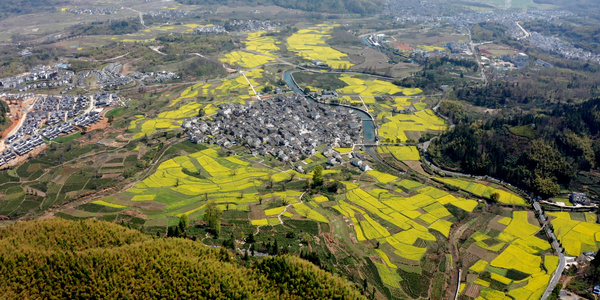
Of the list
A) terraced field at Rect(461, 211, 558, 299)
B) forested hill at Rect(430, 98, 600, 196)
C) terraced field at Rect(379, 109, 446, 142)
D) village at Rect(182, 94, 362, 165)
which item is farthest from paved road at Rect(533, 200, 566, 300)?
village at Rect(182, 94, 362, 165)

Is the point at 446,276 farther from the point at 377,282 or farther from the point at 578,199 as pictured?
the point at 578,199

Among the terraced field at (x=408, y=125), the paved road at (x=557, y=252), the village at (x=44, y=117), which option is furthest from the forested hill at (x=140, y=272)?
the terraced field at (x=408, y=125)

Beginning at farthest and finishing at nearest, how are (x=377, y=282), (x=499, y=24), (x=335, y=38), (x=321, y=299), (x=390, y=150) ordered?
(x=499, y=24) → (x=335, y=38) → (x=390, y=150) → (x=377, y=282) → (x=321, y=299)

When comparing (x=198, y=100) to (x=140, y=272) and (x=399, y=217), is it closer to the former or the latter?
(x=399, y=217)

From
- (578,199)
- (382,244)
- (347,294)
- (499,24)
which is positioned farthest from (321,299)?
(499,24)

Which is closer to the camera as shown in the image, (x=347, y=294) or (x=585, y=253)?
(x=347, y=294)

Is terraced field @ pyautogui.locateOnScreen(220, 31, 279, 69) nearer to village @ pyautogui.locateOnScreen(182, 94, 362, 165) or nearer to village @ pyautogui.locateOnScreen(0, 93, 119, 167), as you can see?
village @ pyautogui.locateOnScreen(182, 94, 362, 165)

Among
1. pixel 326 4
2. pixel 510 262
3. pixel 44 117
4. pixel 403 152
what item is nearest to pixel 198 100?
pixel 44 117
